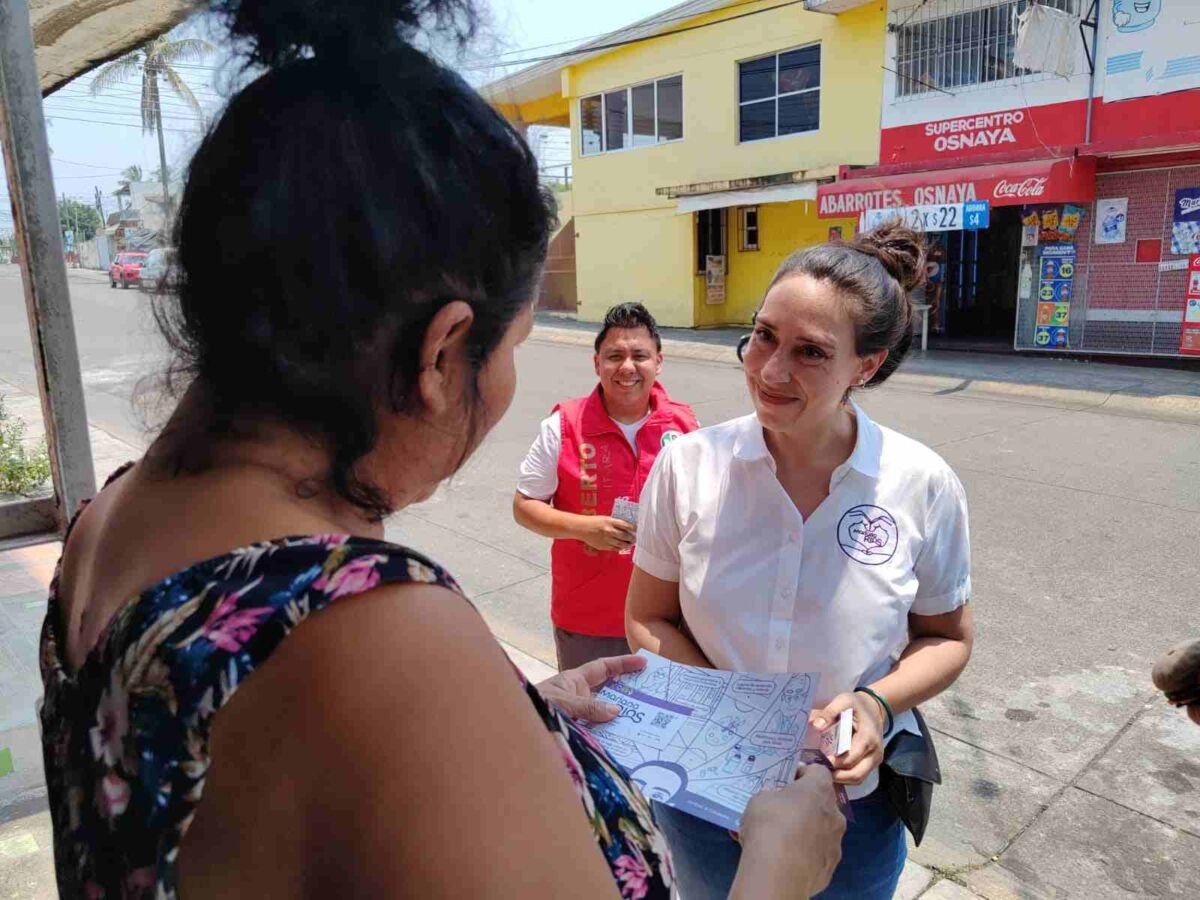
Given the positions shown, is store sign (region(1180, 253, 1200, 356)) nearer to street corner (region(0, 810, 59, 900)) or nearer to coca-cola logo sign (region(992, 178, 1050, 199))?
coca-cola logo sign (region(992, 178, 1050, 199))

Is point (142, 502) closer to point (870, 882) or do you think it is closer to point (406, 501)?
point (406, 501)

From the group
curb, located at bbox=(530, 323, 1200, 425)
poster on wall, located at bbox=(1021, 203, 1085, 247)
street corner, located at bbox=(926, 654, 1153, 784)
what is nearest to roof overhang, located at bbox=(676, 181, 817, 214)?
poster on wall, located at bbox=(1021, 203, 1085, 247)

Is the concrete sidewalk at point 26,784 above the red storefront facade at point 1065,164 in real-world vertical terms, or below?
below

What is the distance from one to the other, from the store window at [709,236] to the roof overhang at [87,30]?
610 inches

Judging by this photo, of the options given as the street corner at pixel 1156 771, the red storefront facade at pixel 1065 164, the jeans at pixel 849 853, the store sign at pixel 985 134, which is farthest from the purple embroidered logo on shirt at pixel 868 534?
the store sign at pixel 985 134

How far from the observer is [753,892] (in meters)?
1.10

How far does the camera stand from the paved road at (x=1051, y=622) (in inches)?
109

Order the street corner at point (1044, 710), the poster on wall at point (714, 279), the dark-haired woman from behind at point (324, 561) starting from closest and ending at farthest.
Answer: the dark-haired woman from behind at point (324, 561), the street corner at point (1044, 710), the poster on wall at point (714, 279)

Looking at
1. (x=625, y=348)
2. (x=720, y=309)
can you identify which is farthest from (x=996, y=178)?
(x=625, y=348)

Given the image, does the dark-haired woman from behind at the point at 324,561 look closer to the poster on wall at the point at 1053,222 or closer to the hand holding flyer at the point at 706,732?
the hand holding flyer at the point at 706,732

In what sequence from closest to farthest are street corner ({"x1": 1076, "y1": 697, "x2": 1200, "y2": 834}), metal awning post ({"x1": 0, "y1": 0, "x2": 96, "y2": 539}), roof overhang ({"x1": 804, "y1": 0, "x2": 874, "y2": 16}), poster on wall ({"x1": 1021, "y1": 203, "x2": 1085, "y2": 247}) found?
1. metal awning post ({"x1": 0, "y1": 0, "x2": 96, "y2": 539})
2. street corner ({"x1": 1076, "y1": 697, "x2": 1200, "y2": 834})
3. poster on wall ({"x1": 1021, "y1": 203, "x2": 1085, "y2": 247})
4. roof overhang ({"x1": 804, "y1": 0, "x2": 874, "y2": 16})

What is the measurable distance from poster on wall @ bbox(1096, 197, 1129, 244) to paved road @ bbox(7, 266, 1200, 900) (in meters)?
4.15

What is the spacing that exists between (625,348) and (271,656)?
2301 millimetres

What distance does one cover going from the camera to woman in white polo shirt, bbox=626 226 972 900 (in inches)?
69.6
